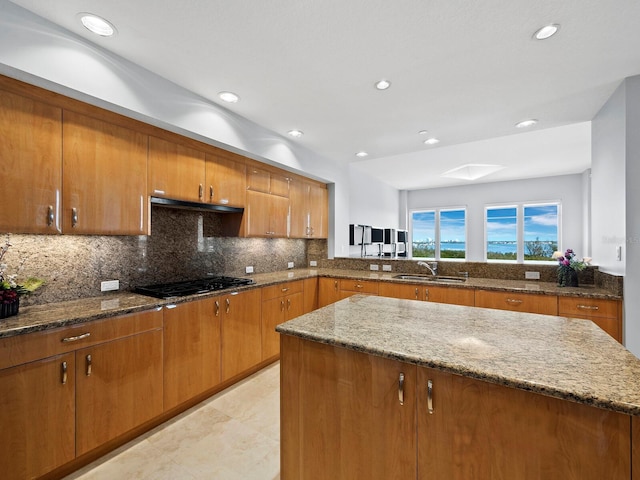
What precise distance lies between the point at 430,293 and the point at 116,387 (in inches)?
113

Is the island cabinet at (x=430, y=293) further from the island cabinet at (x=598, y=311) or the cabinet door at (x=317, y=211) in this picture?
the cabinet door at (x=317, y=211)

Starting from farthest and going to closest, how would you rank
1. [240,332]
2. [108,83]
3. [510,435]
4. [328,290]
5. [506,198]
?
[506,198]
[328,290]
[240,332]
[108,83]
[510,435]

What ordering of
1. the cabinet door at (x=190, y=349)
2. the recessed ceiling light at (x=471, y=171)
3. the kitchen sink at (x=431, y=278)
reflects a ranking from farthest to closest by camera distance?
the recessed ceiling light at (x=471, y=171), the kitchen sink at (x=431, y=278), the cabinet door at (x=190, y=349)

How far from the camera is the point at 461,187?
24.6ft

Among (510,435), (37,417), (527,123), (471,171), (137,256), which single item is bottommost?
(37,417)

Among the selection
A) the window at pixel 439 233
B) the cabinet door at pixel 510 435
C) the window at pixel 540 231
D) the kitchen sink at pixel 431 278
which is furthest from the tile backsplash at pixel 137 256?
the window at pixel 540 231

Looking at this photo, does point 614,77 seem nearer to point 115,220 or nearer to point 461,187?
point 115,220

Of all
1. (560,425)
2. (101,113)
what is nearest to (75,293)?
(101,113)

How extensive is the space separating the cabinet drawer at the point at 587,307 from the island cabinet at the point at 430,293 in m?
0.73

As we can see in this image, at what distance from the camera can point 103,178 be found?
2.00m

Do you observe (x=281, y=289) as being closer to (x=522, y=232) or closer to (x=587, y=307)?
(x=587, y=307)

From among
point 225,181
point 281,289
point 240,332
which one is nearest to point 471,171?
point 281,289

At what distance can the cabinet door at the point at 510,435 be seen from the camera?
0.85 meters

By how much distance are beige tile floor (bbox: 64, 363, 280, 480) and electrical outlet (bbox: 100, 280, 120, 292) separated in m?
1.12
